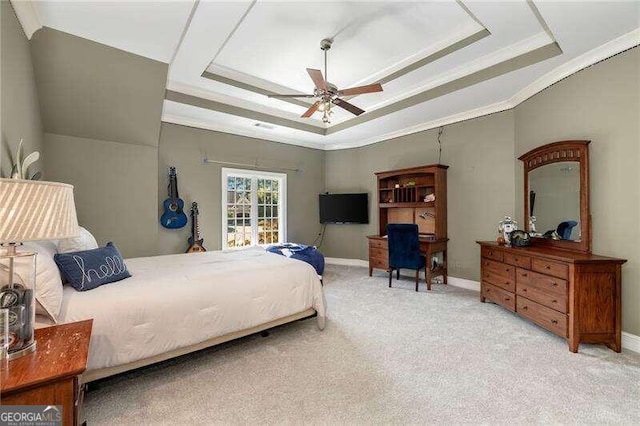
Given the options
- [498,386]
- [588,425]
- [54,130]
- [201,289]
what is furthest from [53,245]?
[588,425]

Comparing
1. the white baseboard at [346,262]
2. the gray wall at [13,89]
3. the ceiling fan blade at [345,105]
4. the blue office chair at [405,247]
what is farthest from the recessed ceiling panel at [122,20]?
the white baseboard at [346,262]

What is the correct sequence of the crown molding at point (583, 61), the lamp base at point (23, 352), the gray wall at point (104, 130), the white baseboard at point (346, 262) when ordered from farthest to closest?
the white baseboard at point (346, 262)
the gray wall at point (104, 130)
the crown molding at point (583, 61)
the lamp base at point (23, 352)

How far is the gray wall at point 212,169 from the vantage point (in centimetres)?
438

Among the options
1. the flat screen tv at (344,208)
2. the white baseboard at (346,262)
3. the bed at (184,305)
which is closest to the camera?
the bed at (184,305)

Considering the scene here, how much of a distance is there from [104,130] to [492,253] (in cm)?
505

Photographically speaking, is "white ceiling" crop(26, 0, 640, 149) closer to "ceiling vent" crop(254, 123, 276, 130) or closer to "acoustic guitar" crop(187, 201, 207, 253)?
"ceiling vent" crop(254, 123, 276, 130)

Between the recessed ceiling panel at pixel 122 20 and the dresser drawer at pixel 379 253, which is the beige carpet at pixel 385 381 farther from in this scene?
the recessed ceiling panel at pixel 122 20

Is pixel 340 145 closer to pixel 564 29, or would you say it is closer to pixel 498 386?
pixel 564 29

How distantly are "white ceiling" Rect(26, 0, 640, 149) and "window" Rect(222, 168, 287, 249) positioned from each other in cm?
122

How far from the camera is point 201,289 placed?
7.02 feet

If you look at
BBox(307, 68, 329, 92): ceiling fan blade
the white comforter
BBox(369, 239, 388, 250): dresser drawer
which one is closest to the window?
BBox(369, 239, 388, 250): dresser drawer

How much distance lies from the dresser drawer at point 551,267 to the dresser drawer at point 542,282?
0.04 metres

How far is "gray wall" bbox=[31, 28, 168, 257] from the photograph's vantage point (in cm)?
268

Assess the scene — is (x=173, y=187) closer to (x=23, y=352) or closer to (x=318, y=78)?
(x=318, y=78)
